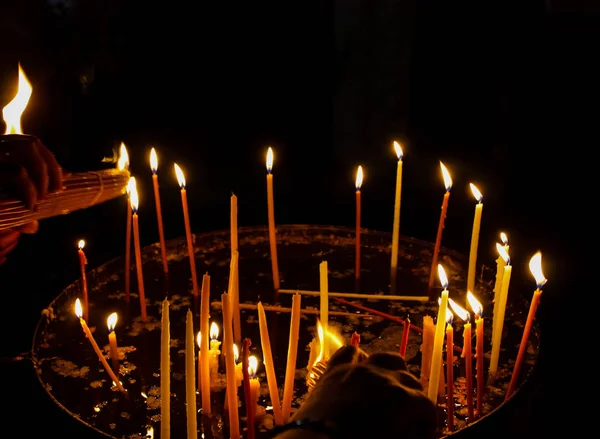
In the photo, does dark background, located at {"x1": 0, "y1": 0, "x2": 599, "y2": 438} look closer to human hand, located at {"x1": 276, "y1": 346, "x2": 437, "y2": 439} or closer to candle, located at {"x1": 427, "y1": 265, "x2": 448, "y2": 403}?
candle, located at {"x1": 427, "y1": 265, "x2": 448, "y2": 403}

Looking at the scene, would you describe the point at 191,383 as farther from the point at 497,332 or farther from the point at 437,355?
the point at 497,332

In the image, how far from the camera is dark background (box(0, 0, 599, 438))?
341 cm

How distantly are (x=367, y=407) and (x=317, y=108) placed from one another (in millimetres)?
3162

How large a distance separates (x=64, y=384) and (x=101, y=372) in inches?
3.6

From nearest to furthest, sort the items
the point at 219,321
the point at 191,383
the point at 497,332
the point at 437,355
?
the point at 191,383 → the point at 437,355 → the point at 497,332 → the point at 219,321

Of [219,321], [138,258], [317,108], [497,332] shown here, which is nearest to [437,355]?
[497,332]

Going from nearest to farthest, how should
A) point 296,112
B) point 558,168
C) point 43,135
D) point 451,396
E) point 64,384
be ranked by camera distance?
point 451,396
point 64,384
point 43,135
point 558,168
point 296,112

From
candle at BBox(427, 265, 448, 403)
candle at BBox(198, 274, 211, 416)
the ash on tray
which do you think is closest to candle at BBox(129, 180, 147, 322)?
the ash on tray

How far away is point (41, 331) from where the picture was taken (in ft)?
5.35

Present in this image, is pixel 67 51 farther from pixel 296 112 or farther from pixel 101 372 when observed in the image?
pixel 101 372

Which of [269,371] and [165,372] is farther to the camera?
[269,371]

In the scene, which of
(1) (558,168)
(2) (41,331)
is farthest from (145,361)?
(1) (558,168)

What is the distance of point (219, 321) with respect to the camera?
1.79 meters

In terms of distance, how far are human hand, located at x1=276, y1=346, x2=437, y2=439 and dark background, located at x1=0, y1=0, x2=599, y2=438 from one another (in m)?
2.34
